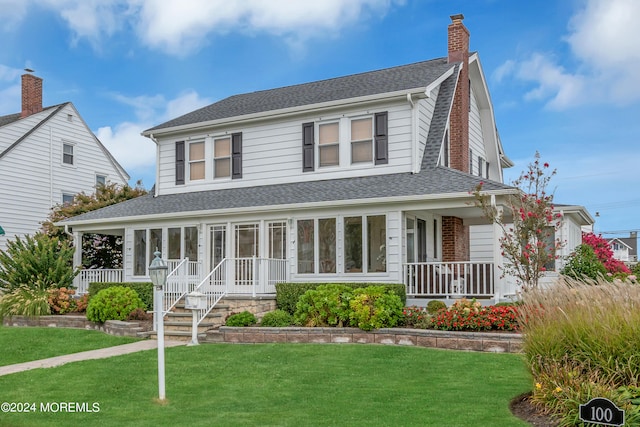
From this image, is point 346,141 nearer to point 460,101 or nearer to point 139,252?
point 460,101

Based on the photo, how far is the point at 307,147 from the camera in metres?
19.8

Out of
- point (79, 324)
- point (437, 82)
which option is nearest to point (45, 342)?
point (79, 324)

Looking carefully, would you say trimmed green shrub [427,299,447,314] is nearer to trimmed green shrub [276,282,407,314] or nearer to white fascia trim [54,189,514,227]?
trimmed green shrub [276,282,407,314]

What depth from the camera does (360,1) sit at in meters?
15.0

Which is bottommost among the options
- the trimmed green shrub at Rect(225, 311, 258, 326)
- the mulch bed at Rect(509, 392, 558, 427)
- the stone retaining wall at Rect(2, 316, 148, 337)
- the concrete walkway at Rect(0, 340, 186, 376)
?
the concrete walkway at Rect(0, 340, 186, 376)

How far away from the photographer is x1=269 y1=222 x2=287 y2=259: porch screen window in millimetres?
18562

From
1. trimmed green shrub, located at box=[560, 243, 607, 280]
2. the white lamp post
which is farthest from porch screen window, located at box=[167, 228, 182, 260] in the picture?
trimmed green shrub, located at box=[560, 243, 607, 280]

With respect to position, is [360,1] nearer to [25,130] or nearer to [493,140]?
[493,140]

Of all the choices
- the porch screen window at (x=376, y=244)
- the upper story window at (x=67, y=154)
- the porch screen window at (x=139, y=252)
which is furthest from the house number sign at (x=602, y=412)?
the upper story window at (x=67, y=154)

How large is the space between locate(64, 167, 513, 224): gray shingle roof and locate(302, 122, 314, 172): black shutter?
1.75ft

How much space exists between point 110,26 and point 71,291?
840 centimetres

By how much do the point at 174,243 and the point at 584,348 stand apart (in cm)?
1467

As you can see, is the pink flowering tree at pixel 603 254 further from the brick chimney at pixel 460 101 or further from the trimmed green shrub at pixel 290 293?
the trimmed green shrub at pixel 290 293

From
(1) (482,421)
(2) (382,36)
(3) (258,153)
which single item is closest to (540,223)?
(2) (382,36)
